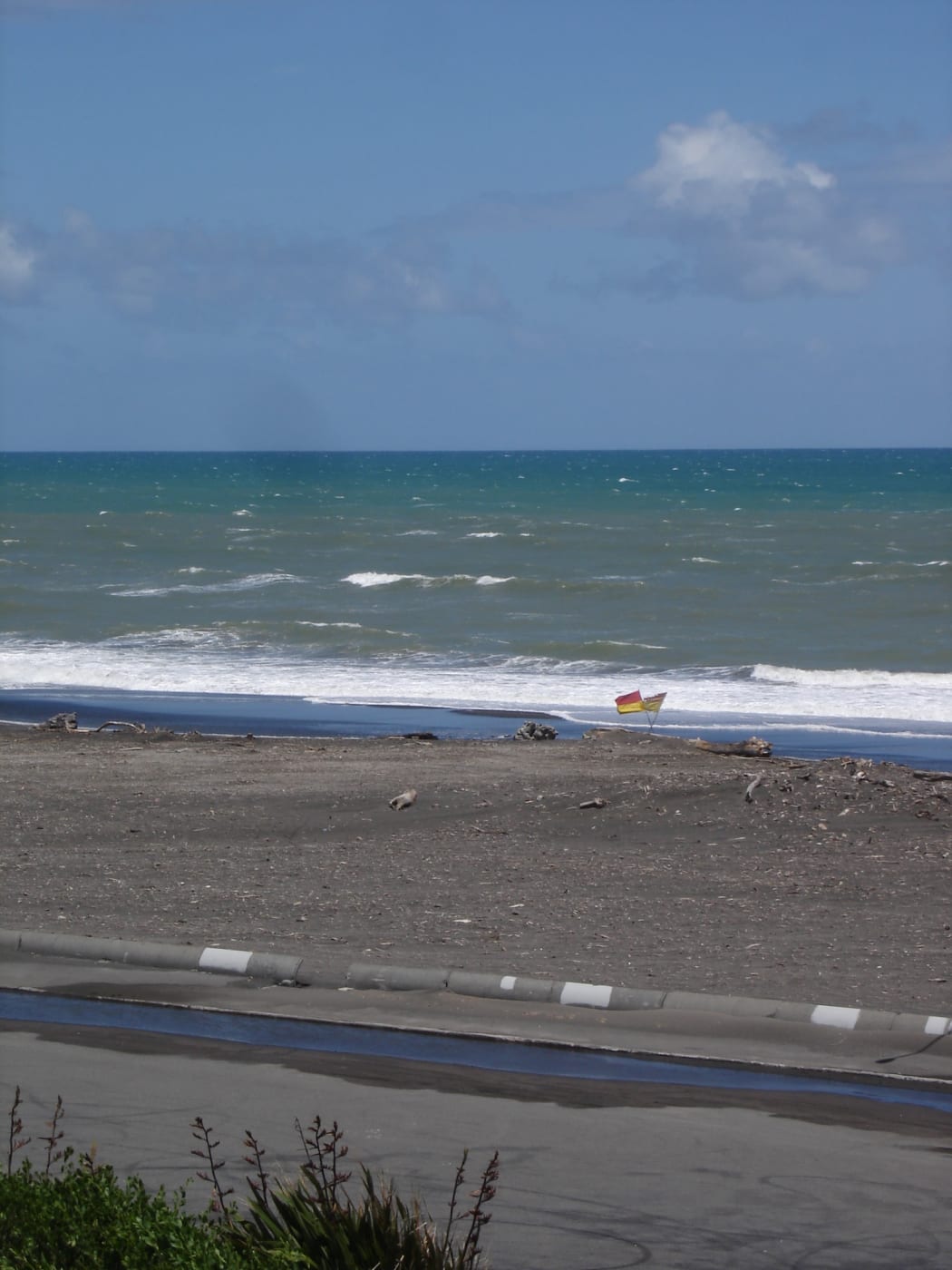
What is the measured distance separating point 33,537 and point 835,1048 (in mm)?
56629

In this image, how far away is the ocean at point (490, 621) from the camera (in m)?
22.0

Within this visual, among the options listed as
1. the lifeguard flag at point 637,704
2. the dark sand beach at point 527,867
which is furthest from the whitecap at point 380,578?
the dark sand beach at point 527,867

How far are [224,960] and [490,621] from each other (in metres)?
26.6

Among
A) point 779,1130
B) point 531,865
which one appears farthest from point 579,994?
point 531,865

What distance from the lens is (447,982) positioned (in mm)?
7211

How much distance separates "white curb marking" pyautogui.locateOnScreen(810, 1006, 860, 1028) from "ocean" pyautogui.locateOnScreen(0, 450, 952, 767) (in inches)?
446

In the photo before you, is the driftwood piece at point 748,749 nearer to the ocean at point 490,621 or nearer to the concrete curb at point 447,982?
the ocean at point 490,621

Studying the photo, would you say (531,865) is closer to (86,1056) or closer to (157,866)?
(157,866)

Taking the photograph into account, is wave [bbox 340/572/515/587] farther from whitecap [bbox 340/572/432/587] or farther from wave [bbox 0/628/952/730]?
wave [bbox 0/628/952/730]

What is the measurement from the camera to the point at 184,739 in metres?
17.5

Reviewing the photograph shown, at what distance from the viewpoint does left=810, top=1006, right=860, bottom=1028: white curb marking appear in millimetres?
6539

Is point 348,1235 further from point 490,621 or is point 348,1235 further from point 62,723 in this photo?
point 490,621

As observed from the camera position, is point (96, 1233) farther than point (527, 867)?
No

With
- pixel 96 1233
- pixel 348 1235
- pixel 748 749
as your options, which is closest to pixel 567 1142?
pixel 348 1235
